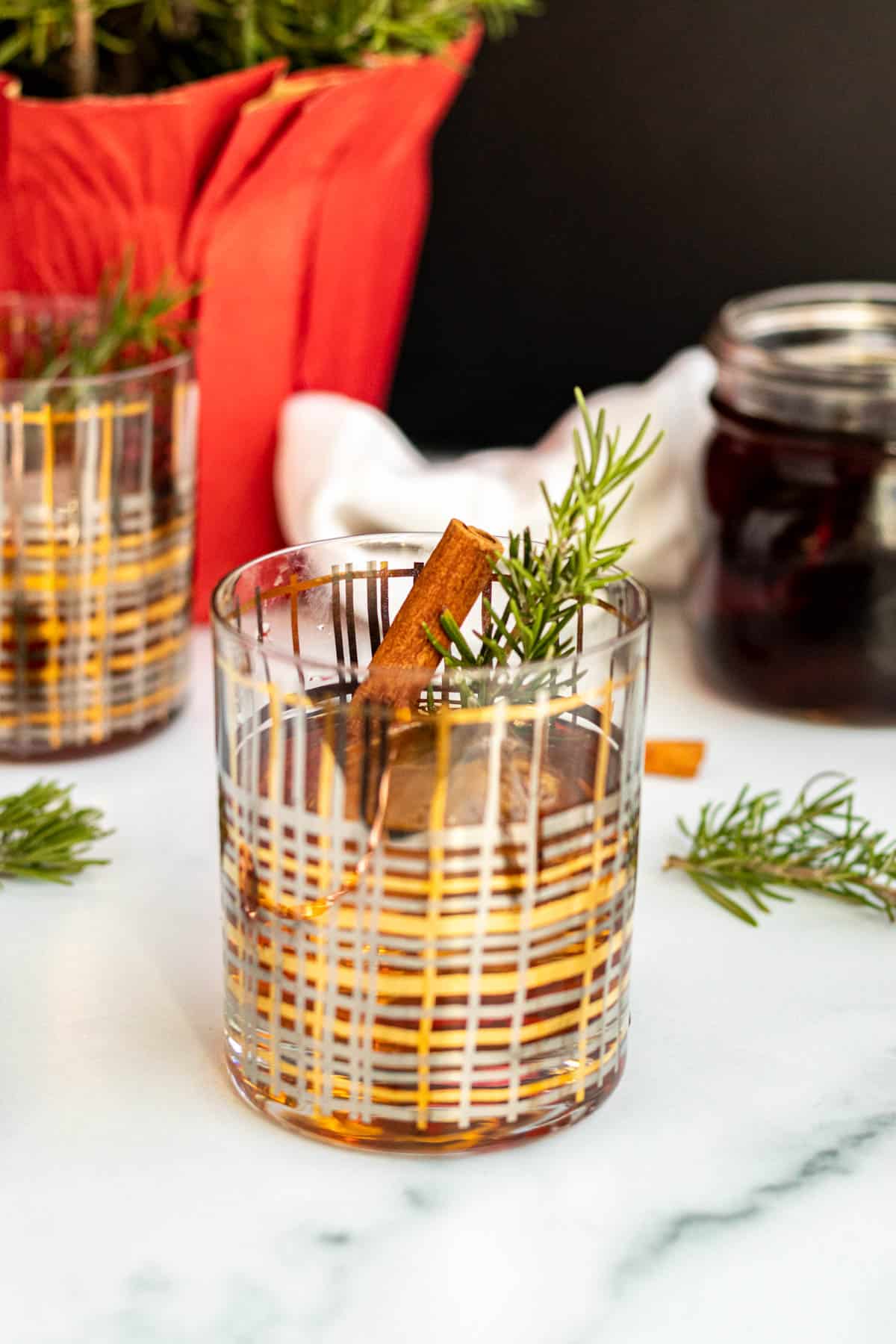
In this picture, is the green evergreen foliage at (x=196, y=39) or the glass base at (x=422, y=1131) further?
the green evergreen foliage at (x=196, y=39)

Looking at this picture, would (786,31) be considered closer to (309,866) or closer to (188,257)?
(188,257)

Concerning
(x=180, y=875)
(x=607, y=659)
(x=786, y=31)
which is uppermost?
(x=786, y=31)

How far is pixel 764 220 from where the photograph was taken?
2.93 ft

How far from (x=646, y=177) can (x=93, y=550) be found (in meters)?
0.44

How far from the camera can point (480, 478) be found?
72 cm

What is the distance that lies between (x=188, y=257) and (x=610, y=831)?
0.37m

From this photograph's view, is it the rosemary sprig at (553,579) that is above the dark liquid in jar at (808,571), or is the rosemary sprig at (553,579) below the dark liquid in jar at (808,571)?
above

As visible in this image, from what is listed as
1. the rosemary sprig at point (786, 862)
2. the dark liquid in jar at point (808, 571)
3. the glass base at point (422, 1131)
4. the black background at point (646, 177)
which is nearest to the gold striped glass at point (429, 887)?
the glass base at point (422, 1131)

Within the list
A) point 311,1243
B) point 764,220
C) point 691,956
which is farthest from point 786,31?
point 311,1243

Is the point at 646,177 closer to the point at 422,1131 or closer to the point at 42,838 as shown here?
the point at 42,838

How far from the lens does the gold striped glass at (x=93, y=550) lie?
1.90 feet

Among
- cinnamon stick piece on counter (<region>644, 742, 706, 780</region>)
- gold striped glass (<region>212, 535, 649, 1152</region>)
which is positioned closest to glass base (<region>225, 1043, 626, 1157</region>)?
gold striped glass (<region>212, 535, 649, 1152</region>)

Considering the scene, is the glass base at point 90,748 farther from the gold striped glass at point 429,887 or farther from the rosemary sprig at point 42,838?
the gold striped glass at point 429,887

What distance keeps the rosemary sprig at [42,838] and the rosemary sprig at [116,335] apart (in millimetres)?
179
